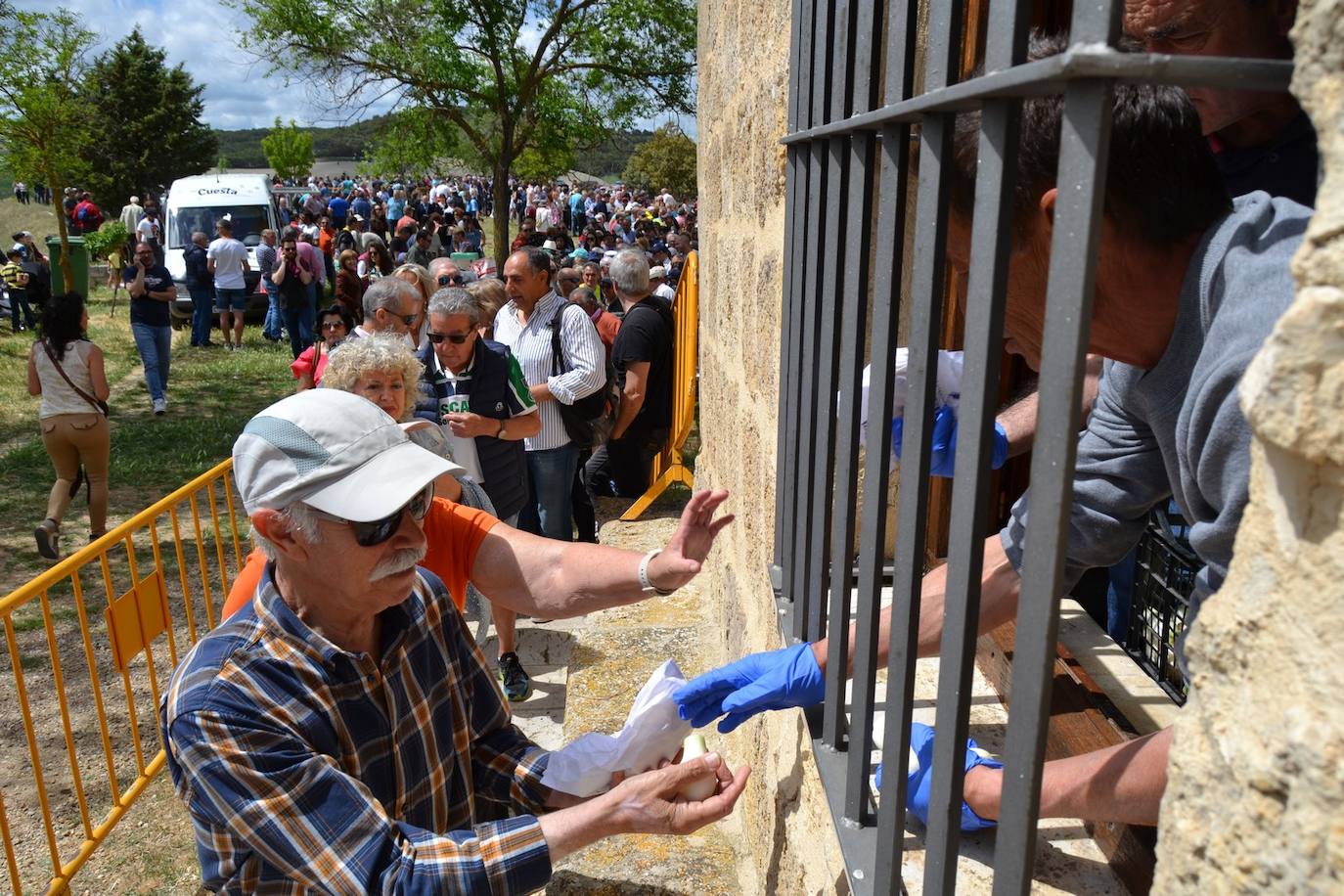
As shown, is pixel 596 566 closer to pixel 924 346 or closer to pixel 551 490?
pixel 924 346

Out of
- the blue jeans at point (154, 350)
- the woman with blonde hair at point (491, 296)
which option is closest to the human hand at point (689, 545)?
the woman with blonde hair at point (491, 296)

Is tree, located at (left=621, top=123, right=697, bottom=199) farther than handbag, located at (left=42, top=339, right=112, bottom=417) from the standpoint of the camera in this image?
Yes

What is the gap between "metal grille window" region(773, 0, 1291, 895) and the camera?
28.8 inches

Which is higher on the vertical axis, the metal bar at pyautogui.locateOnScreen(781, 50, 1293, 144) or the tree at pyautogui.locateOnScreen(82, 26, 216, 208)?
the tree at pyautogui.locateOnScreen(82, 26, 216, 208)

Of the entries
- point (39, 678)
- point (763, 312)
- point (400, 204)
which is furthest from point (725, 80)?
point (400, 204)

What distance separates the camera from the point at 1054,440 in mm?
771

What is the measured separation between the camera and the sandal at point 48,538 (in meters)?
6.39

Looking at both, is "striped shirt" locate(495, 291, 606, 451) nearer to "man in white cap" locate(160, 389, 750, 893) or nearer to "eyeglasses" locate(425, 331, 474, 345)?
"eyeglasses" locate(425, 331, 474, 345)

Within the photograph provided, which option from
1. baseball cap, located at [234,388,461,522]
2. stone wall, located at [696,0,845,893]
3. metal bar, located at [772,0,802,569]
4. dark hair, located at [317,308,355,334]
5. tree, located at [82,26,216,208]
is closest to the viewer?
baseball cap, located at [234,388,461,522]

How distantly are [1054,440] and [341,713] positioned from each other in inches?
51.9

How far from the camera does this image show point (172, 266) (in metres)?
15.6

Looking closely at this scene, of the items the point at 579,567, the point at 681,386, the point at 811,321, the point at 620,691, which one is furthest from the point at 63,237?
the point at 811,321

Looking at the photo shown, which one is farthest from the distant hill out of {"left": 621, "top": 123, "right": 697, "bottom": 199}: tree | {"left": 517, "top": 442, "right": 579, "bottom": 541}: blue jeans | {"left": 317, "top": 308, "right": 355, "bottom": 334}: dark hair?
{"left": 517, "top": 442, "right": 579, "bottom": 541}: blue jeans

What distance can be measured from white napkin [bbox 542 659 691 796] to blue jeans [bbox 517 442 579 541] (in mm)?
3105
